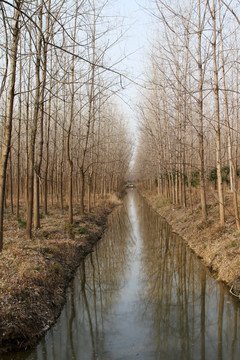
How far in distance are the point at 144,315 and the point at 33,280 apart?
7.03 feet

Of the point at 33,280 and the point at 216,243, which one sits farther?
the point at 216,243

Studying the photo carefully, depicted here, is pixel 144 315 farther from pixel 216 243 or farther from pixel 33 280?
pixel 216 243

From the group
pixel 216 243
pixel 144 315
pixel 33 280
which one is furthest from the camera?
pixel 216 243

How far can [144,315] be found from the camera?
5855 millimetres

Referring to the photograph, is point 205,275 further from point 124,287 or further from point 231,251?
point 124,287

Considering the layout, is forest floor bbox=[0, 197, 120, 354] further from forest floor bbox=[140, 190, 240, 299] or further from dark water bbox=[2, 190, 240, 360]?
forest floor bbox=[140, 190, 240, 299]

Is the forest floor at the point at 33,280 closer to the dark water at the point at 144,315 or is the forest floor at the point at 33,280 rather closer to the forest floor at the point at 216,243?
the dark water at the point at 144,315

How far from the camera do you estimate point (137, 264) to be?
936 cm

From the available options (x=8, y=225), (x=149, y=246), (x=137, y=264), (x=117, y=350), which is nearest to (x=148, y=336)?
(x=117, y=350)

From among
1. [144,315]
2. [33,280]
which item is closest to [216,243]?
[144,315]

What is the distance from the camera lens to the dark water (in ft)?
15.1

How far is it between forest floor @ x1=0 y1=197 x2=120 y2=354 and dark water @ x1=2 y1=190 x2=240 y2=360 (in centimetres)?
23

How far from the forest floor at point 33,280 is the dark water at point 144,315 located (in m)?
0.23

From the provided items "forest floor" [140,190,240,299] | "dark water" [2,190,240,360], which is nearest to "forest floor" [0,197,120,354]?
"dark water" [2,190,240,360]
